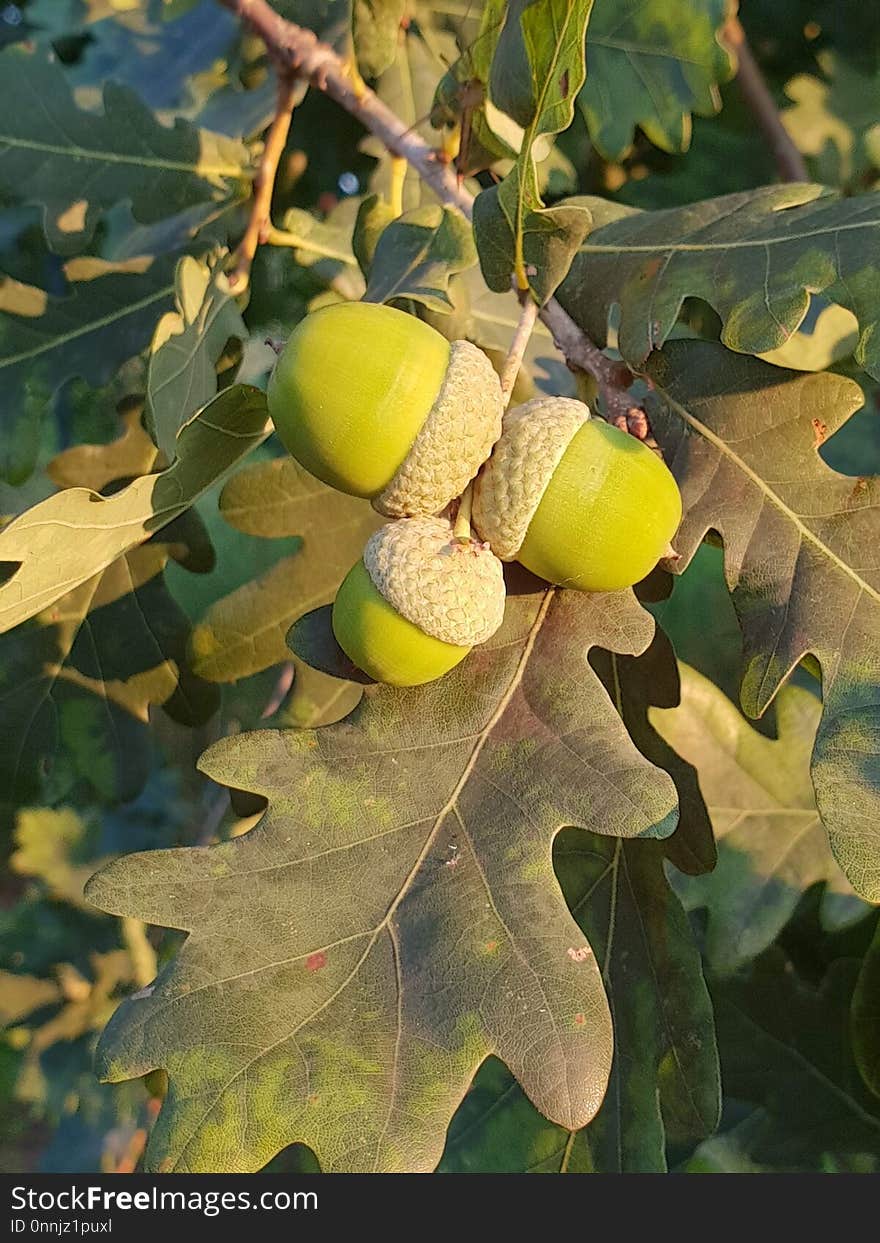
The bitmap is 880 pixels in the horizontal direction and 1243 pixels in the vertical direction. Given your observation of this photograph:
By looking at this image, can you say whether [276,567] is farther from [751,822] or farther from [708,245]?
[751,822]

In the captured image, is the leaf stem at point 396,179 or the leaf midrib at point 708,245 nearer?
the leaf midrib at point 708,245

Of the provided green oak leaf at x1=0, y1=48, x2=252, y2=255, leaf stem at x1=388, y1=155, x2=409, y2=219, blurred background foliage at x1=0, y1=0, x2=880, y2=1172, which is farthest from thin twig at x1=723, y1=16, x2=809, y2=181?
green oak leaf at x1=0, y1=48, x2=252, y2=255

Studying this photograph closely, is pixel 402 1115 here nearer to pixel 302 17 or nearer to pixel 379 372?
pixel 379 372

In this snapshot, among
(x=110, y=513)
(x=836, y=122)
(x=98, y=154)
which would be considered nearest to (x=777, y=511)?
(x=110, y=513)

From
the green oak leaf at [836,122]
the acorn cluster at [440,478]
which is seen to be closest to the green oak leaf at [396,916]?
the acorn cluster at [440,478]

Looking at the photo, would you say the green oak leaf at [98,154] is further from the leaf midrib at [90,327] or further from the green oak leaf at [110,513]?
the green oak leaf at [110,513]

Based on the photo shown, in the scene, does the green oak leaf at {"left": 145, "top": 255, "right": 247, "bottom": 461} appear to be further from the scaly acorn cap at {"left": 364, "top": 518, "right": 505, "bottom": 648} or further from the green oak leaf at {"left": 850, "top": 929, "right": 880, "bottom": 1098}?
the green oak leaf at {"left": 850, "top": 929, "right": 880, "bottom": 1098}
